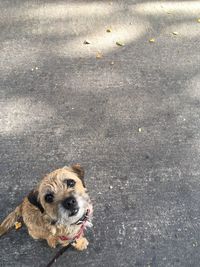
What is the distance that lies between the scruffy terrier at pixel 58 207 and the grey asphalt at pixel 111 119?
19.9 inches

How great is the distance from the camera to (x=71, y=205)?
Answer: 9.97 feet

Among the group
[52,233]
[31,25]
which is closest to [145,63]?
[31,25]

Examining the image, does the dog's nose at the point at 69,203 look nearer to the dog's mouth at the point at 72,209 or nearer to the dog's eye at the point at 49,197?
the dog's mouth at the point at 72,209

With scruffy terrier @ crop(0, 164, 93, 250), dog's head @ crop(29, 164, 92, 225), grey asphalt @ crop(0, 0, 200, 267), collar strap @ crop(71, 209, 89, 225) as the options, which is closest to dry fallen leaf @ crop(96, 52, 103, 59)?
grey asphalt @ crop(0, 0, 200, 267)

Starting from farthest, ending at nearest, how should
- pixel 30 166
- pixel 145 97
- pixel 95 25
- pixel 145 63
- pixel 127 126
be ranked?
pixel 95 25
pixel 145 63
pixel 145 97
pixel 127 126
pixel 30 166

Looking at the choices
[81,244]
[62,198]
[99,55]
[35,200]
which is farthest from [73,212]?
[99,55]

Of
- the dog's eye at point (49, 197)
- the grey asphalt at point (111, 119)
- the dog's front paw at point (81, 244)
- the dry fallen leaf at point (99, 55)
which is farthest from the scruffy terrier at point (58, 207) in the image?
the dry fallen leaf at point (99, 55)

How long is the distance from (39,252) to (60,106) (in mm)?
2011

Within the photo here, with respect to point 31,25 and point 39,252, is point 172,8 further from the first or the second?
point 39,252

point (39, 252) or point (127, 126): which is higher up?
point (127, 126)

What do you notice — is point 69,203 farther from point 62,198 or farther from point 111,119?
point 111,119

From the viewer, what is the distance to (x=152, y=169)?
448cm

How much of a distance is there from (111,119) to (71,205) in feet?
6.82

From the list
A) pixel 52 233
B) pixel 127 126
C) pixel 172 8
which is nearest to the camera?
pixel 52 233
